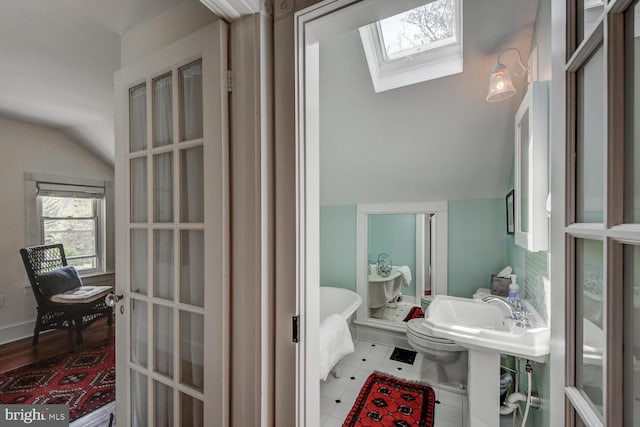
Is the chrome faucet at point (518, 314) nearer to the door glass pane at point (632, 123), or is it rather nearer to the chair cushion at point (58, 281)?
the door glass pane at point (632, 123)

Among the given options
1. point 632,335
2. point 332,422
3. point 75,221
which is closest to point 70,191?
point 75,221

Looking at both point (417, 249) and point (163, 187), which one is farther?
point (417, 249)

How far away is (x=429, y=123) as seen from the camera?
213cm

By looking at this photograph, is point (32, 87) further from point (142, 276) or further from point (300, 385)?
point (300, 385)

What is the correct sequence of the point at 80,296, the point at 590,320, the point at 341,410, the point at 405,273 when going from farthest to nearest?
the point at 405,273 → the point at 80,296 → the point at 341,410 → the point at 590,320

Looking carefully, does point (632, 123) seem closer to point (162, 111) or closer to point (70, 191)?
point (162, 111)

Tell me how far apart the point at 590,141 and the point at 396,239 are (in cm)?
260

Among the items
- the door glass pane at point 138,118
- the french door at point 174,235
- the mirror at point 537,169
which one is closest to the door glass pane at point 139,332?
the french door at point 174,235

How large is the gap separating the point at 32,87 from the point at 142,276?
2.21m

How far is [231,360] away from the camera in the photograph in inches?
39.3

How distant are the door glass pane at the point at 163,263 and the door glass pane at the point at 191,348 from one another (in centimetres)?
14

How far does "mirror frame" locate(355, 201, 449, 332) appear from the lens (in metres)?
2.63

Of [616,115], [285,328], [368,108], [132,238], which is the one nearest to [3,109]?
[132,238]

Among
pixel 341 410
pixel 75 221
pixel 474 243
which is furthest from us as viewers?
pixel 75 221
